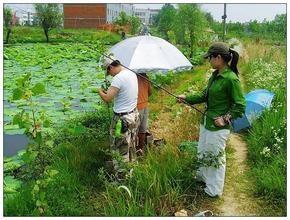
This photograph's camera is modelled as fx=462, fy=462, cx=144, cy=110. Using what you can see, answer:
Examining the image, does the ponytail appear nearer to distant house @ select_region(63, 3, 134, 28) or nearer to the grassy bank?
the grassy bank

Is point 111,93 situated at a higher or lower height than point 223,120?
higher

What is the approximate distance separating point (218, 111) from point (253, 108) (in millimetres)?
2642

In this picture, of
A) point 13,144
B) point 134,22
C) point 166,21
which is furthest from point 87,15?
point 13,144

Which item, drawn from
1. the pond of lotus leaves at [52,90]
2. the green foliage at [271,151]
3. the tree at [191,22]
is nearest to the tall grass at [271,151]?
the green foliage at [271,151]

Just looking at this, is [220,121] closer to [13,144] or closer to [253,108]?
[253,108]

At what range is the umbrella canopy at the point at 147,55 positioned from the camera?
5.36m

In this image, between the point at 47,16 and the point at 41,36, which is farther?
the point at 41,36

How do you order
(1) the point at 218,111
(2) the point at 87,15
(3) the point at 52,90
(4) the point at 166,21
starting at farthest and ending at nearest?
(2) the point at 87,15 < (4) the point at 166,21 < (3) the point at 52,90 < (1) the point at 218,111

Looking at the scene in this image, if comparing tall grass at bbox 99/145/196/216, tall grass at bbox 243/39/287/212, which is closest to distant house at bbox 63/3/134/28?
tall grass at bbox 243/39/287/212

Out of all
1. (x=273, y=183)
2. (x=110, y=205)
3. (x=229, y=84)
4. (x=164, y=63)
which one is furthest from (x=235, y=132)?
(x=110, y=205)

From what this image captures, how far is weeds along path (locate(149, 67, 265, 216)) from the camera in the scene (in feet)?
14.2

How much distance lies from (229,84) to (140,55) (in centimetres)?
158

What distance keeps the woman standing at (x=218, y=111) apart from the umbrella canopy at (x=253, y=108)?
7.54ft

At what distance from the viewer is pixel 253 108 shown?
22.2 feet
